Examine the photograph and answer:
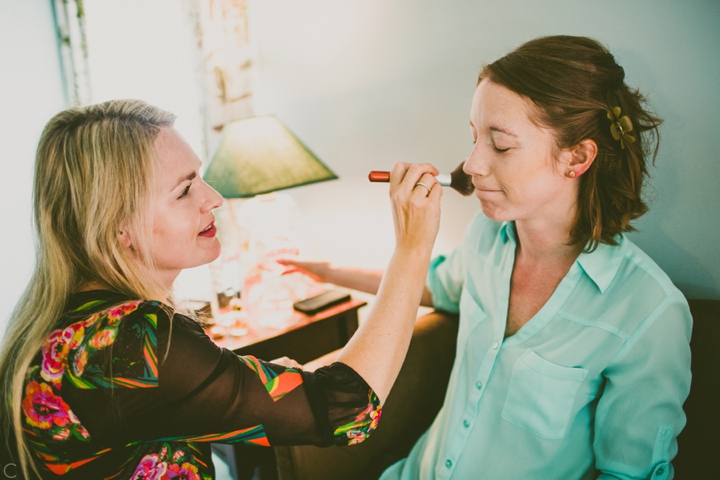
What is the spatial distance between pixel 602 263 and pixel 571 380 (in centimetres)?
21

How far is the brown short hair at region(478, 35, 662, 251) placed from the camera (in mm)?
731

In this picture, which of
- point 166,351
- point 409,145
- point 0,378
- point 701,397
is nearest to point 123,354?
point 166,351

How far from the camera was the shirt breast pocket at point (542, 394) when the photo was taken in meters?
0.77

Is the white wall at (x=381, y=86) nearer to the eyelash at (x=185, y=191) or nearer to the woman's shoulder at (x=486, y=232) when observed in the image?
the woman's shoulder at (x=486, y=232)

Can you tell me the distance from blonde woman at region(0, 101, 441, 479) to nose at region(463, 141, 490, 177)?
0.28 ft

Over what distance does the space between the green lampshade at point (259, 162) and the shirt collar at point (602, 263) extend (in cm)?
80

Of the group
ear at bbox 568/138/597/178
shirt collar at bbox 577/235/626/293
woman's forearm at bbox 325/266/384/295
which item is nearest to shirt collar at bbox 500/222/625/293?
shirt collar at bbox 577/235/626/293

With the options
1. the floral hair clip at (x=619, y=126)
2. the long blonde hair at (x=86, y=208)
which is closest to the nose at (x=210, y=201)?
the long blonde hair at (x=86, y=208)

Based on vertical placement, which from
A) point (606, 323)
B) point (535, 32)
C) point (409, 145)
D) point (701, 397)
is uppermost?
point (535, 32)

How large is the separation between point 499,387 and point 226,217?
1354 millimetres

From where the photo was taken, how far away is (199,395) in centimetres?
57

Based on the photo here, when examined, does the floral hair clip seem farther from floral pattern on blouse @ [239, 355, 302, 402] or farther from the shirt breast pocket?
floral pattern on blouse @ [239, 355, 302, 402]

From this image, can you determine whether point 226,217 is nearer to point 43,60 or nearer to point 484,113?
point 484,113

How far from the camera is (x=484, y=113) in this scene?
79 cm
